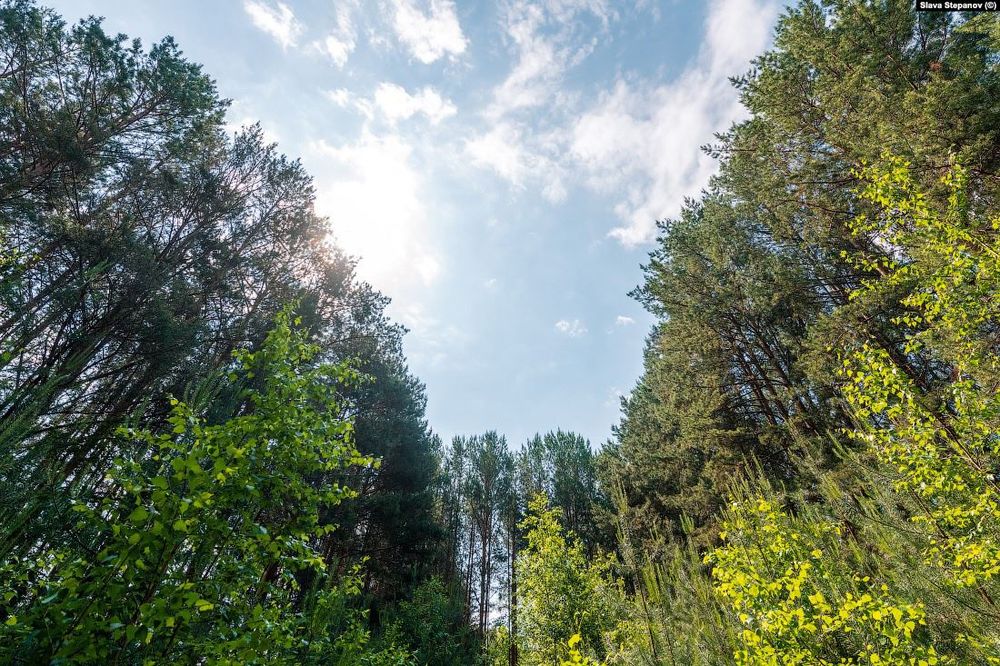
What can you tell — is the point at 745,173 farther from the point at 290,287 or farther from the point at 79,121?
the point at 79,121

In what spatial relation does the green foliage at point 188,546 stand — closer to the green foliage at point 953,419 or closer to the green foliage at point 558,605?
the green foliage at point 953,419

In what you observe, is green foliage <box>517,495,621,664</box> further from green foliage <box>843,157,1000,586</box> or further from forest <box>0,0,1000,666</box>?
green foliage <box>843,157,1000,586</box>

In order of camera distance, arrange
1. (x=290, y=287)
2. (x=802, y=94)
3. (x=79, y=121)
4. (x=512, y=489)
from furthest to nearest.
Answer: (x=512, y=489)
(x=290, y=287)
(x=802, y=94)
(x=79, y=121)

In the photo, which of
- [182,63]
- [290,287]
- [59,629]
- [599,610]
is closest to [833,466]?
[599,610]

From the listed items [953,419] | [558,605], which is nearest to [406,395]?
[558,605]

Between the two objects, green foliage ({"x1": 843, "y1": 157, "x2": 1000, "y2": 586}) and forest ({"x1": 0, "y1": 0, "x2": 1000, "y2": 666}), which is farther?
green foliage ({"x1": 843, "y1": 157, "x2": 1000, "y2": 586})

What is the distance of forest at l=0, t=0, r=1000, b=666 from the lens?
297cm

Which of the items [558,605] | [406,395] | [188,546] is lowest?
[188,546]

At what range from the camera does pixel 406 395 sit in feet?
66.8

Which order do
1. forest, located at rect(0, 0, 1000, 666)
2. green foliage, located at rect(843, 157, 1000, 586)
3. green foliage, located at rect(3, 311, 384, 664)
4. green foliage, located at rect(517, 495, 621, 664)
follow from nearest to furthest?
green foliage, located at rect(3, 311, 384, 664) → forest, located at rect(0, 0, 1000, 666) → green foliage, located at rect(843, 157, 1000, 586) → green foliage, located at rect(517, 495, 621, 664)

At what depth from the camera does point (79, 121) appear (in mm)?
9133

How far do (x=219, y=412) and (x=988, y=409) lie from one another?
11.6 metres

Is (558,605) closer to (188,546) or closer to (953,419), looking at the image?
(953,419)

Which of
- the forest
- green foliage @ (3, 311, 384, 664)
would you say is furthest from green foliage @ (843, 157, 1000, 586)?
green foliage @ (3, 311, 384, 664)
